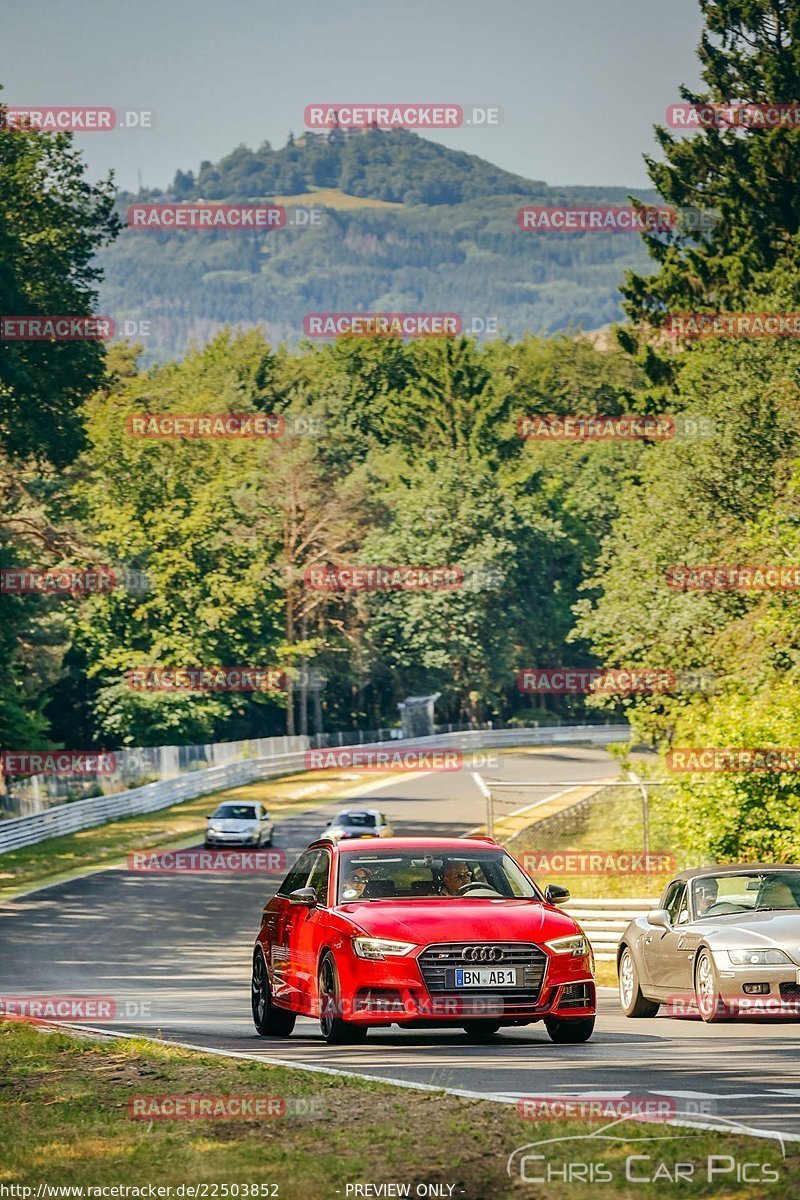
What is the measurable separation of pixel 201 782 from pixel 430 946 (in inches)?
2212

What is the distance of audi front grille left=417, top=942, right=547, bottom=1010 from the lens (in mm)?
12641

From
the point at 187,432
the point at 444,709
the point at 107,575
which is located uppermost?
the point at 187,432

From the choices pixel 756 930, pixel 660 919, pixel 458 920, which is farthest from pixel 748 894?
pixel 458 920

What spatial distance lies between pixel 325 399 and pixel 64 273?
219 feet

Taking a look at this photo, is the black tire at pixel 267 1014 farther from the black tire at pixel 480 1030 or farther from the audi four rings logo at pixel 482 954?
the audi four rings logo at pixel 482 954

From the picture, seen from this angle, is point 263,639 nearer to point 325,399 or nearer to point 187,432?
point 187,432

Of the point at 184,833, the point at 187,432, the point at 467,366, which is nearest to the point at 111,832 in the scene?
the point at 184,833

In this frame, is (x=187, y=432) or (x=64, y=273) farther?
(x=187, y=432)

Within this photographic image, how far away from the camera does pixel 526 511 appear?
10906 cm

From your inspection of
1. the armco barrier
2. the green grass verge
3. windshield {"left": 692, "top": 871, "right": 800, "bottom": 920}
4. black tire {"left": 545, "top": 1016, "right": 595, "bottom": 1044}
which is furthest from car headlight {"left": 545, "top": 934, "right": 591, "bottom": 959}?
the armco barrier

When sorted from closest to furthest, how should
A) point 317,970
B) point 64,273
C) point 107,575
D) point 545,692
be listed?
point 317,970 → point 64,273 → point 107,575 → point 545,692

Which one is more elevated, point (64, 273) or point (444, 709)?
point (64, 273)

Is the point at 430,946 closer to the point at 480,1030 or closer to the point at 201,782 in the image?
the point at 480,1030

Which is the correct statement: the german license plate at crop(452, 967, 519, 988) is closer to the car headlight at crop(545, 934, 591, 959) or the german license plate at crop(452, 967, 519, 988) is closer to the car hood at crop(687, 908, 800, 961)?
the car headlight at crop(545, 934, 591, 959)
